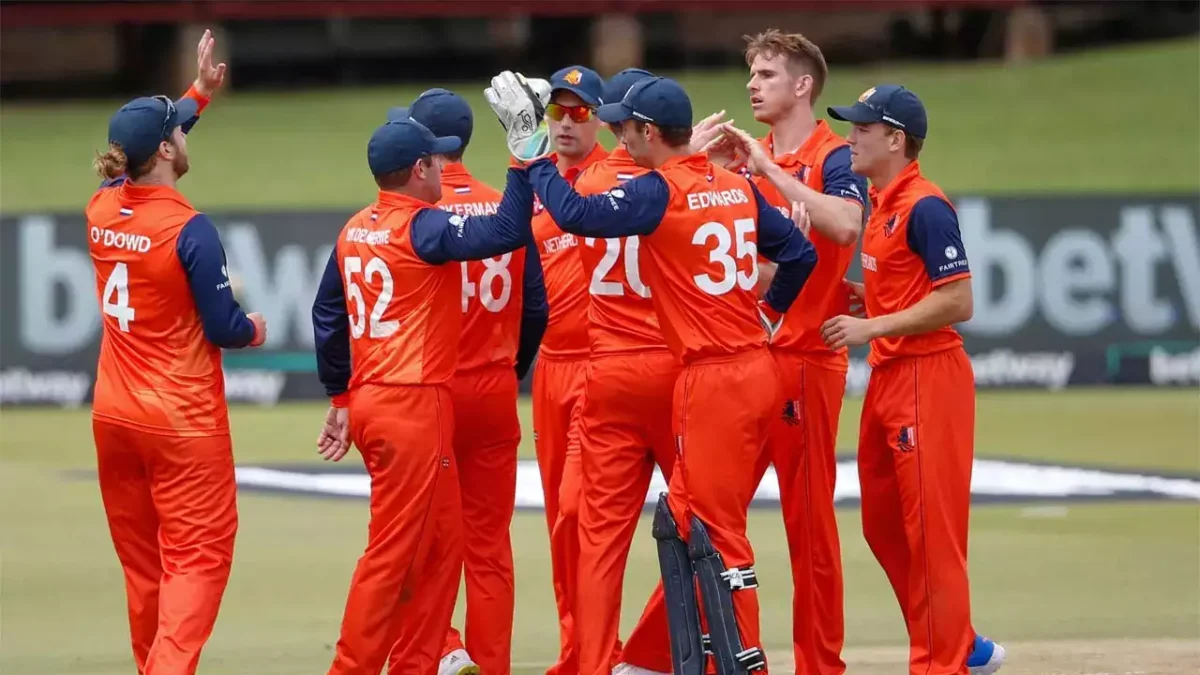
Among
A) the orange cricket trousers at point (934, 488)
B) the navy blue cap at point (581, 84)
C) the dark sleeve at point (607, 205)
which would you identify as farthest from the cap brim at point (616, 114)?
the orange cricket trousers at point (934, 488)

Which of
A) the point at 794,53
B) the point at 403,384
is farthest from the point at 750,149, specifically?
the point at 403,384

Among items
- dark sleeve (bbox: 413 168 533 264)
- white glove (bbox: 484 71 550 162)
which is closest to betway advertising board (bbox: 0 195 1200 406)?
dark sleeve (bbox: 413 168 533 264)

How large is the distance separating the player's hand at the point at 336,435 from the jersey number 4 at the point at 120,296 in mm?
945

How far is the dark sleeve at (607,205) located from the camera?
697 cm

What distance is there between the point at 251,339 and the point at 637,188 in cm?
184

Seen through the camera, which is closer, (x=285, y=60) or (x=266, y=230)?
(x=266, y=230)

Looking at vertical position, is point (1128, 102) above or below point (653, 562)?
above

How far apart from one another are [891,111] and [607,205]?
4.98 ft

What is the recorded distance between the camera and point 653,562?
1109 centimetres

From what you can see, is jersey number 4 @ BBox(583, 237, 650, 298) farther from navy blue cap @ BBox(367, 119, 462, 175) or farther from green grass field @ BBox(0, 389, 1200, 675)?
green grass field @ BBox(0, 389, 1200, 675)

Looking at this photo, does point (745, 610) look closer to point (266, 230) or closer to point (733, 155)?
point (733, 155)

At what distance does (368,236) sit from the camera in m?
7.39

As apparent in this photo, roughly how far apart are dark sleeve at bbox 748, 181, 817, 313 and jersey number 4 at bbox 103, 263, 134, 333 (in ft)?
8.72

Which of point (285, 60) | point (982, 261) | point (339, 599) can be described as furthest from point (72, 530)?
point (285, 60)
